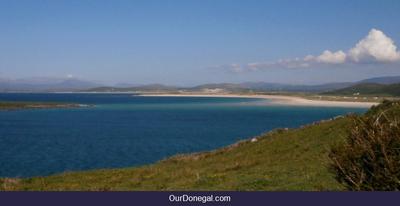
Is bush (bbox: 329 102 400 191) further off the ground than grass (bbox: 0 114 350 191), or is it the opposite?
bush (bbox: 329 102 400 191)

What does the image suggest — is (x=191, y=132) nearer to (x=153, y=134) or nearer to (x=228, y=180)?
(x=153, y=134)

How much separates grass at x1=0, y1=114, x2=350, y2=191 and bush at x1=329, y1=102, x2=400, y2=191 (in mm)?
2877

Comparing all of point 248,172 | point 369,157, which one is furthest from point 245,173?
point 369,157

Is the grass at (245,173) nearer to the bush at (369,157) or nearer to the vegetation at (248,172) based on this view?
the vegetation at (248,172)

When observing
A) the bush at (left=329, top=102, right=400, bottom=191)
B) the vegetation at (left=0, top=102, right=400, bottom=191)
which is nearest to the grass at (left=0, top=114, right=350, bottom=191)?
the vegetation at (left=0, top=102, right=400, bottom=191)

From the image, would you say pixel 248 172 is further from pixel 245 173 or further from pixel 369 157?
pixel 369 157

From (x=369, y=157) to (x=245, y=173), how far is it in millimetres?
14506

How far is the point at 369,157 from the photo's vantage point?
12.2m

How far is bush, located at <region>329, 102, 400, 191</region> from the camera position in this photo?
1190cm

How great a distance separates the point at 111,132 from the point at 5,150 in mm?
31774

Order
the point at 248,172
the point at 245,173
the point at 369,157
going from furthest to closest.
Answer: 1. the point at 248,172
2. the point at 245,173
3. the point at 369,157

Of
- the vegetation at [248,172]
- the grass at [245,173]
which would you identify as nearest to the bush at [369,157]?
the vegetation at [248,172]

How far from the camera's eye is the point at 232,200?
450 inches

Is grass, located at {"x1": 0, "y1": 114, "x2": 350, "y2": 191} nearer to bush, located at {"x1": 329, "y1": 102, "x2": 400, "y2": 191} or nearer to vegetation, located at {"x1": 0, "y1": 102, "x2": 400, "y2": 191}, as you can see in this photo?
vegetation, located at {"x1": 0, "y1": 102, "x2": 400, "y2": 191}
